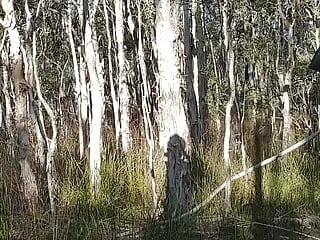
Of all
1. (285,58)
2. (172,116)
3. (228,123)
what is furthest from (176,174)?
(285,58)

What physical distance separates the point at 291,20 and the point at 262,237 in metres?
6.73

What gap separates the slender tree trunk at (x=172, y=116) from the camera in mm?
5531

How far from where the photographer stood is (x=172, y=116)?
5547 mm

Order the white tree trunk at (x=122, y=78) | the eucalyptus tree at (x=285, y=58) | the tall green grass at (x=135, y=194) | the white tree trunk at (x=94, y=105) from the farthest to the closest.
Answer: the white tree trunk at (x=122, y=78) → the eucalyptus tree at (x=285, y=58) → the white tree trunk at (x=94, y=105) → the tall green grass at (x=135, y=194)

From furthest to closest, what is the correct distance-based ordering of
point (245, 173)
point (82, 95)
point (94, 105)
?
point (82, 95) < point (94, 105) < point (245, 173)

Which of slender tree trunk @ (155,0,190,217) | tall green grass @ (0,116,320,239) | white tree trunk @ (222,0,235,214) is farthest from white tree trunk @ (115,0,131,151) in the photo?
slender tree trunk @ (155,0,190,217)

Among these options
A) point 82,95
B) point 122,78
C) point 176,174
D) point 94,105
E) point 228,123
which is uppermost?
point 122,78

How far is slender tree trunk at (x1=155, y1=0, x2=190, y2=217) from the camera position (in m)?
5.53

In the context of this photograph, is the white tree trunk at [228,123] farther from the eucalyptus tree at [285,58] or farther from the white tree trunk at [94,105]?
the eucalyptus tree at [285,58]

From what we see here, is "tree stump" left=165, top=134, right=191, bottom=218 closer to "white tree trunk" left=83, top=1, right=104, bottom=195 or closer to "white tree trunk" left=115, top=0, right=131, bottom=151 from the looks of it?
"white tree trunk" left=83, top=1, right=104, bottom=195

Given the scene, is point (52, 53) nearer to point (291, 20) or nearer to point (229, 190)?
point (291, 20)

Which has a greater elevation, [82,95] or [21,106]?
[82,95]

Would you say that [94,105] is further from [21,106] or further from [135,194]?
[21,106]

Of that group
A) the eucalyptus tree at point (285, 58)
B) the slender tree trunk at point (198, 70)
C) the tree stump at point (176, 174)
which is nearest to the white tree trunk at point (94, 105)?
the tree stump at point (176, 174)
